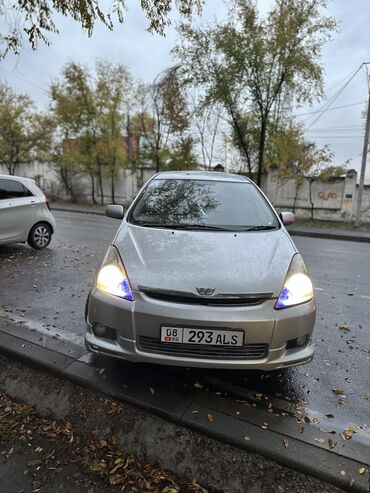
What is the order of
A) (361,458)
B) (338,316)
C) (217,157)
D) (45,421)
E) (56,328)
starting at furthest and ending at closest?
(217,157)
(338,316)
(56,328)
(45,421)
(361,458)

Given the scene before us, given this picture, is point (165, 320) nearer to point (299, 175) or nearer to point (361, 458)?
point (361, 458)

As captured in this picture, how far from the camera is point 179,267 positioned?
8.01 feet

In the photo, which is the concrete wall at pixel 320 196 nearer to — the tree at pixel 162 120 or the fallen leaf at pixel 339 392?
the tree at pixel 162 120

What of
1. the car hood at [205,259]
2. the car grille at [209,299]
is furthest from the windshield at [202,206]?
the car grille at [209,299]

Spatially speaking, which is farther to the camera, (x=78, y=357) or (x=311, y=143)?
(x=311, y=143)

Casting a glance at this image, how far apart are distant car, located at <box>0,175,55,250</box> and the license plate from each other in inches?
225

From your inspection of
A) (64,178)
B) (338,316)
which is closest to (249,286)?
(338,316)

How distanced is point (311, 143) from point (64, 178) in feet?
56.7

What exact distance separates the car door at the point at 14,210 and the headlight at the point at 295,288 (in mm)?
5993

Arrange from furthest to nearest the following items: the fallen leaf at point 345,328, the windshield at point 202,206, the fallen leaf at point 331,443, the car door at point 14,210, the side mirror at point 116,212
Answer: the car door at point 14,210
the fallen leaf at point 345,328
the side mirror at point 116,212
the windshield at point 202,206
the fallen leaf at point 331,443

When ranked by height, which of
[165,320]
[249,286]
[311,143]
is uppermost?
[311,143]

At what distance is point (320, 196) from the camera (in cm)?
1842

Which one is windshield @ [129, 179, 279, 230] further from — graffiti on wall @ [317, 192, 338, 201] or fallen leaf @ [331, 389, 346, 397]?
graffiti on wall @ [317, 192, 338, 201]

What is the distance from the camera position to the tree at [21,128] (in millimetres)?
25103
